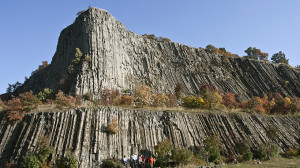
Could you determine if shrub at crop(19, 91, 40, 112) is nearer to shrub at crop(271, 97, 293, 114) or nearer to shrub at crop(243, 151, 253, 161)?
shrub at crop(243, 151, 253, 161)

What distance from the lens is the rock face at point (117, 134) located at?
705 inches

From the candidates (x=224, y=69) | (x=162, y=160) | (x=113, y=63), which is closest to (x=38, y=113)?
(x=162, y=160)

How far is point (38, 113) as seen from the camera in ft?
66.3

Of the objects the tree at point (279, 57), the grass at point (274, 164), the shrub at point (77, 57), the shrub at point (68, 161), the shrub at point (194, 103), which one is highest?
the tree at point (279, 57)

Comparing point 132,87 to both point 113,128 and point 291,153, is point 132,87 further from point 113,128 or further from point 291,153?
point 291,153

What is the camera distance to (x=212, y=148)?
20.1 m

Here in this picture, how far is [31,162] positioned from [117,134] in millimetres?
6933

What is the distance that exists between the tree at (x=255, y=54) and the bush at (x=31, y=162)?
5386 centimetres

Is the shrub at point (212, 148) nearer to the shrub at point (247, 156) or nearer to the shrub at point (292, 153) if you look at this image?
the shrub at point (247, 156)

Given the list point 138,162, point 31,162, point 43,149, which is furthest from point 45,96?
point 138,162

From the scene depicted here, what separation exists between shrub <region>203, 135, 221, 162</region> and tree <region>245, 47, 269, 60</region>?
4231 cm

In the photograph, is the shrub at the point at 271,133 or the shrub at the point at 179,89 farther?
the shrub at the point at 179,89

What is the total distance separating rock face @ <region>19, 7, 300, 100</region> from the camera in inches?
1226

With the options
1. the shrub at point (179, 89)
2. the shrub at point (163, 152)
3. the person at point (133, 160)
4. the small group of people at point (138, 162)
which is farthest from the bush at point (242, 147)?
the shrub at point (179, 89)
